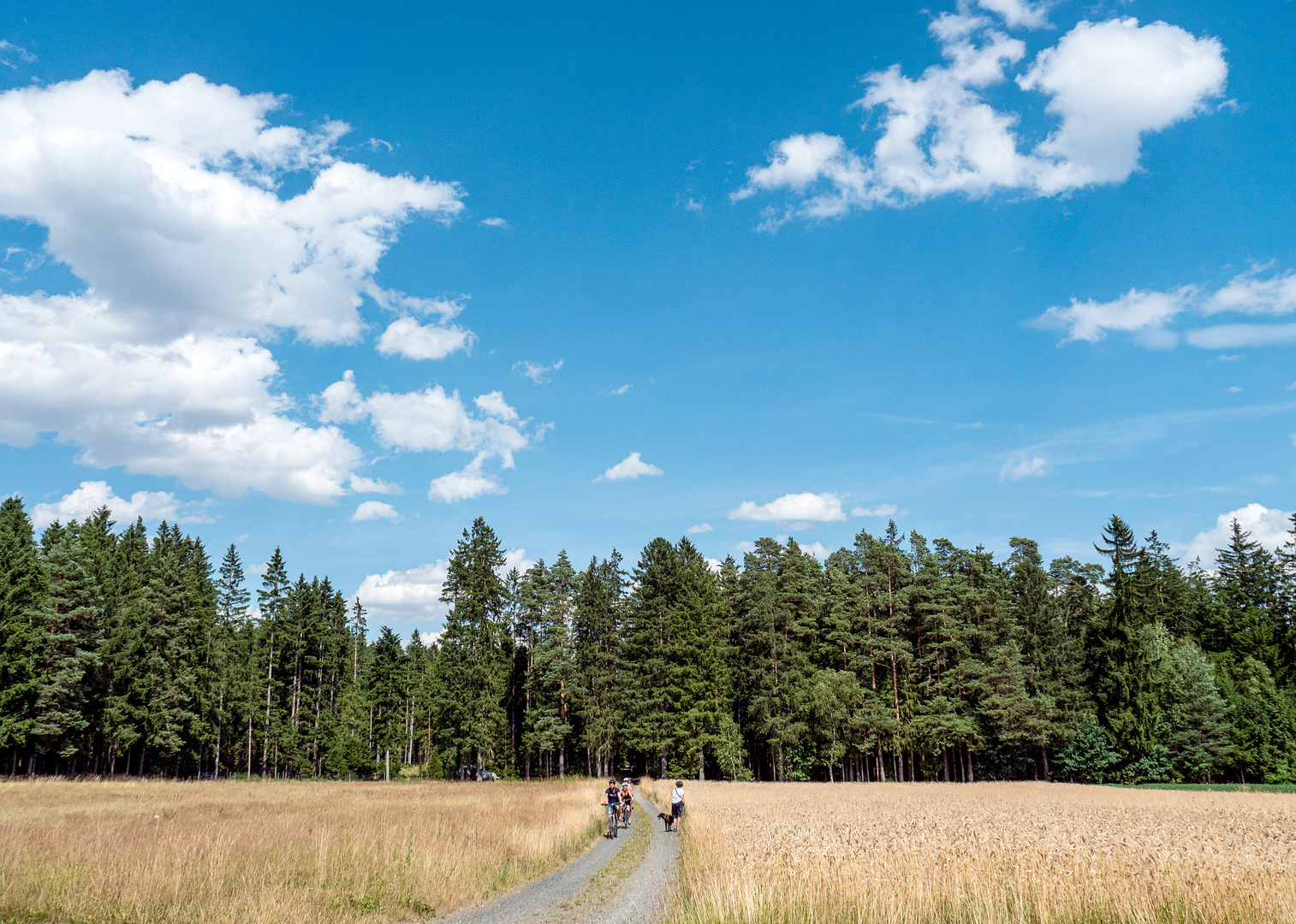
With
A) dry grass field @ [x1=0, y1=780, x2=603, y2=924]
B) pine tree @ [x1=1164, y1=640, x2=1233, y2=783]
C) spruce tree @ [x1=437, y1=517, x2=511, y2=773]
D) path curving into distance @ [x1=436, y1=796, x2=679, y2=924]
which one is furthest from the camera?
spruce tree @ [x1=437, y1=517, x2=511, y2=773]

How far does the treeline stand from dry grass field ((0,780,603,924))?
112ft

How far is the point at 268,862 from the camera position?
484 inches

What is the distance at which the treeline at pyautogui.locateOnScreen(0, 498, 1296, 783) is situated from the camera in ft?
177

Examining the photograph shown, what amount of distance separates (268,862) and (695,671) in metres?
47.2

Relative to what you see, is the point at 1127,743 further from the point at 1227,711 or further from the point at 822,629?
the point at 822,629

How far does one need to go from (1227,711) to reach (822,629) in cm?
3196

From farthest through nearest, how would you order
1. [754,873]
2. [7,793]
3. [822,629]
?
[822,629], [7,793], [754,873]

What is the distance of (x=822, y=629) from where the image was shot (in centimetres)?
6631

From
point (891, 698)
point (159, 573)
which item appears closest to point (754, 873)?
point (891, 698)

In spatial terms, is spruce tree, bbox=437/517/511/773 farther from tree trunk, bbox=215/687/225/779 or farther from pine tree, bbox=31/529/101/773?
pine tree, bbox=31/529/101/773

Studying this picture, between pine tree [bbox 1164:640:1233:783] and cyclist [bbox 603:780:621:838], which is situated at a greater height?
cyclist [bbox 603:780:621:838]

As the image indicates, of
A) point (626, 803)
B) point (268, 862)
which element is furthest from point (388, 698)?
point (268, 862)

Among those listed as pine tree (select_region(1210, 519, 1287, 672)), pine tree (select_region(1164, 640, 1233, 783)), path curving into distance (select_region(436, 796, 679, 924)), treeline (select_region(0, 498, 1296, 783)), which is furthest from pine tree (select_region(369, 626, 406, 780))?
pine tree (select_region(1210, 519, 1287, 672))

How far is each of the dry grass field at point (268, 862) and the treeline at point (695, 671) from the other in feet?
112
